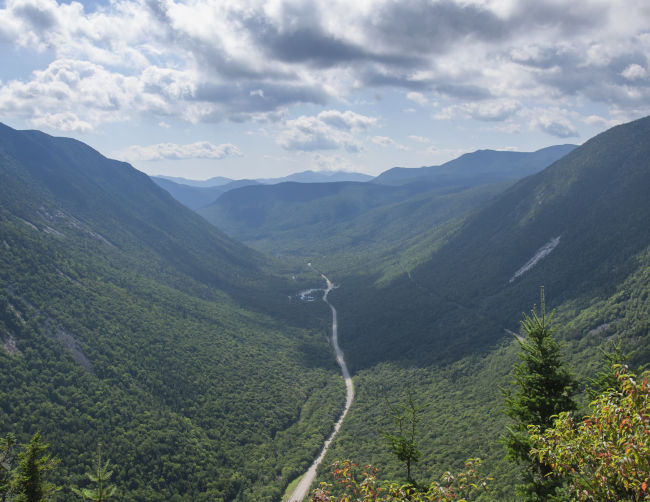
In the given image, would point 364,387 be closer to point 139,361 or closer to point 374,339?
point 374,339

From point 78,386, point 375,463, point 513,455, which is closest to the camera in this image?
point 513,455

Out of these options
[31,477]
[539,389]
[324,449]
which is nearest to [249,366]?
[324,449]

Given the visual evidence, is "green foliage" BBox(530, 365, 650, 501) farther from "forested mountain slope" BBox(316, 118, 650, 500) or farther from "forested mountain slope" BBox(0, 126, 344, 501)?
"forested mountain slope" BBox(0, 126, 344, 501)

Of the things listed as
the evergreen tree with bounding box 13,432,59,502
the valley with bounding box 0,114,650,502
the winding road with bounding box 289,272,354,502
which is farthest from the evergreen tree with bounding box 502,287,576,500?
the valley with bounding box 0,114,650,502

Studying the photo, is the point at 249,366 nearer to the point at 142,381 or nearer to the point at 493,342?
the point at 142,381

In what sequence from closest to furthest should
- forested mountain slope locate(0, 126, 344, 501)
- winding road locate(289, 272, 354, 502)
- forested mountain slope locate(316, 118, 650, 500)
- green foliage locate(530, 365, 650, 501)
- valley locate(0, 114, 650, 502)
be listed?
green foliage locate(530, 365, 650, 501) < winding road locate(289, 272, 354, 502) < forested mountain slope locate(0, 126, 344, 501) < valley locate(0, 114, 650, 502) < forested mountain slope locate(316, 118, 650, 500)

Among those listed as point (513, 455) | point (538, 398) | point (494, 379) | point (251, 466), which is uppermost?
point (538, 398)

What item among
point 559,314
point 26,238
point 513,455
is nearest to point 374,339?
point 559,314

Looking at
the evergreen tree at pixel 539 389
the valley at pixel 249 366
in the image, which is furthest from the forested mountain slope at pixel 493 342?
the evergreen tree at pixel 539 389

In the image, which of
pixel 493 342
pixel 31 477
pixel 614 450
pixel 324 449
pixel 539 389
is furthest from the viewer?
pixel 493 342
